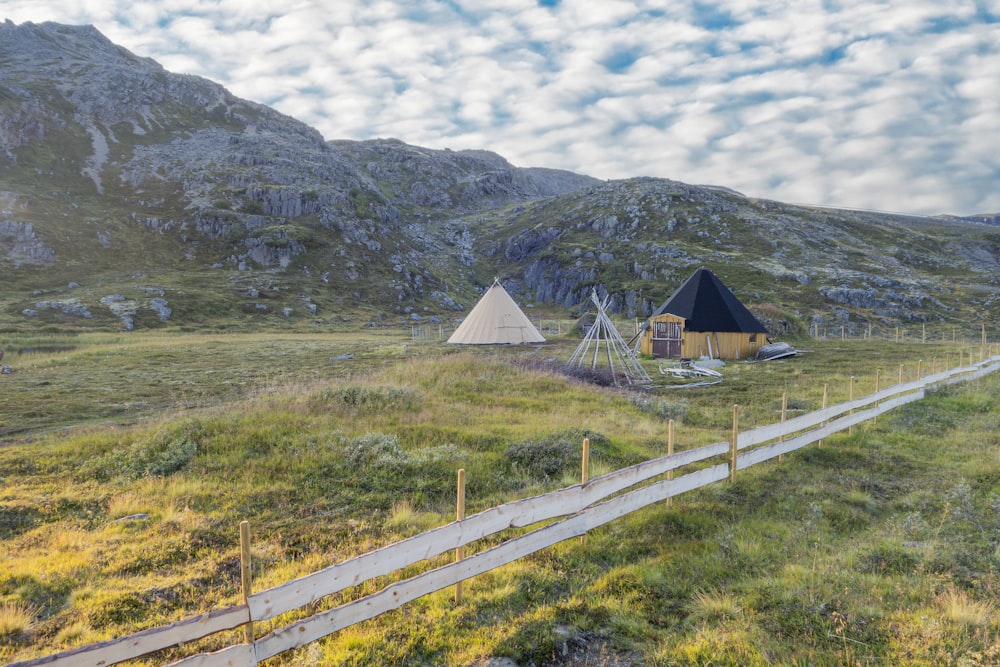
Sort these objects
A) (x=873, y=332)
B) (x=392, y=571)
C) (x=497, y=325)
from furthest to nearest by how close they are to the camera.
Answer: (x=873, y=332) < (x=497, y=325) < (x=392, y=571)

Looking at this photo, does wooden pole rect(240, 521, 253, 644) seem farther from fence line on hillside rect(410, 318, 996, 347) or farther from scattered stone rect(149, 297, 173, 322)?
scattered stone rect(149, 297, 173, 322)

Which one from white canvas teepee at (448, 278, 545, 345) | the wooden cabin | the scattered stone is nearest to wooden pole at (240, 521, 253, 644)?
white canvas teepee at (448, 278, 545, 345)

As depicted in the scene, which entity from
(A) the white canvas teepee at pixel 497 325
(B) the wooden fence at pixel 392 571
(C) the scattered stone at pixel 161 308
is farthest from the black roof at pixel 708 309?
(C) the scattered stone at pixel 161 308

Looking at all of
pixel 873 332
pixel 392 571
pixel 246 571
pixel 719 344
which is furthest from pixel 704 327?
pixel 246 571

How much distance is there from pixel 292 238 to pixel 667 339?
75.6 meters

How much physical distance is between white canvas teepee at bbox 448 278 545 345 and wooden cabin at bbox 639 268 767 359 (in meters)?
11.2

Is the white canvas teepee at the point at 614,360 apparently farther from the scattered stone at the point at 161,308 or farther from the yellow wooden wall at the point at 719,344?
the scattered stone at the point at 161,308

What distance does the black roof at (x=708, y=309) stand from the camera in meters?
35.8

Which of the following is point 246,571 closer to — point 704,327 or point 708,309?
point 704,327

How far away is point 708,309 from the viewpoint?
36531 millimetres

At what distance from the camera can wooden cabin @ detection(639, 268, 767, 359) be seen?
117 ft

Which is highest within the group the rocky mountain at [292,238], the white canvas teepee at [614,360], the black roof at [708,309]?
the rocky mountain at [292,238]

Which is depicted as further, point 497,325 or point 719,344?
point 719,344

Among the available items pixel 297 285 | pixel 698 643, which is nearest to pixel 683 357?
pixel 698 643
